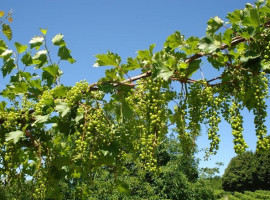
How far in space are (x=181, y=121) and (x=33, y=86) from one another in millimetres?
1707

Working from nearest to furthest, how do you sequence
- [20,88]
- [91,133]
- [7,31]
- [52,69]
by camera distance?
[91,133]
[52,69]
[20,88]
[7,31]

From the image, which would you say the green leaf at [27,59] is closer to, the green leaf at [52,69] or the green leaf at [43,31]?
the green leaf at [43,31]

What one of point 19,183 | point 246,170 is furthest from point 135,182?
point 246,170

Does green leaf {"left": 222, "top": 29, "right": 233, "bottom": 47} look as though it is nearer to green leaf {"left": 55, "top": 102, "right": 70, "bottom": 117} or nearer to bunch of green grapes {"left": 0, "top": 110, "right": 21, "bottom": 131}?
green leaf {"left": 55, "top": 102, "right": 70, "bottom": 117}

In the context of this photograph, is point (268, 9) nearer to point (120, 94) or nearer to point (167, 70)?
point (167, 70)

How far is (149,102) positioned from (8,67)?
7.40 feet

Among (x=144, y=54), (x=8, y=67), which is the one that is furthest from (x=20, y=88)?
(x=144, y=54)

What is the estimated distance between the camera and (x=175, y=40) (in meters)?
2.60

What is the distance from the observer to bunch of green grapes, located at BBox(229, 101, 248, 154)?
2024 millimetres

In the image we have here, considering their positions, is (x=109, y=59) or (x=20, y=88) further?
(x=20, y=88)

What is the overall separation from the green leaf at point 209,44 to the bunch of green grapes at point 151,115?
444 mm

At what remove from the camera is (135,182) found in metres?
20.9

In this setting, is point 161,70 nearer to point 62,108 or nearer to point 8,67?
point 62,108

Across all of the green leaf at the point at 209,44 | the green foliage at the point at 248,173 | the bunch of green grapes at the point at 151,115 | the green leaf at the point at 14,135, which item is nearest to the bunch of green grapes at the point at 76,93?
the bunch of green grapes at the point at 151,115
